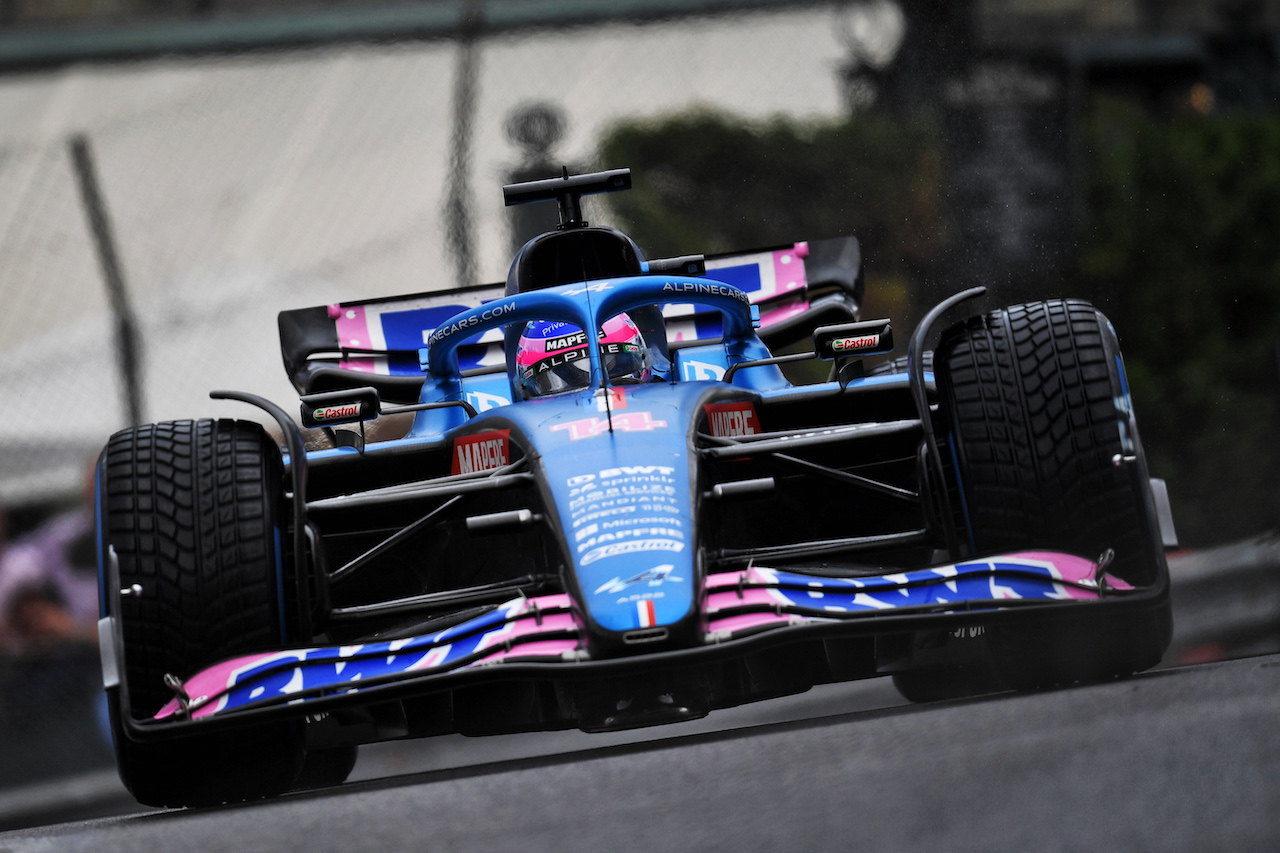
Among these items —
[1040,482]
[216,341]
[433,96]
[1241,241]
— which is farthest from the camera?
[1241,241]

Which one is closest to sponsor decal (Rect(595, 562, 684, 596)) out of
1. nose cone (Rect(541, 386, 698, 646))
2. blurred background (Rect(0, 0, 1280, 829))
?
nose cone (Rect(541, 386, 698, 646))

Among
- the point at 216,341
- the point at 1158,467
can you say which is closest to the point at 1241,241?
the point at 1158,467

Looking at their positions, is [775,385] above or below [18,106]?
below

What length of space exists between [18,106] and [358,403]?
765 cm

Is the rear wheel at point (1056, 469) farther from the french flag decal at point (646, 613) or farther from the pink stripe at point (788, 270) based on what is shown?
the pink stripe at point (788, 270)

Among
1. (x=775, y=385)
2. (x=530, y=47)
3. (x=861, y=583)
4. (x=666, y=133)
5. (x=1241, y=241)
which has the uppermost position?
(x=530, y=47)

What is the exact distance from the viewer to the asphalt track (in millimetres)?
2246

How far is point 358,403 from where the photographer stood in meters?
3.87

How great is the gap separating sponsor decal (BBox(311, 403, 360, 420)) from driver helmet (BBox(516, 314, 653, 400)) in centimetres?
82

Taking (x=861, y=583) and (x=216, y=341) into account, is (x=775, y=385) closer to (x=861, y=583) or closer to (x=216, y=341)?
(x=861, y=583)

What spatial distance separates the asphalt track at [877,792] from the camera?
2.25 metres

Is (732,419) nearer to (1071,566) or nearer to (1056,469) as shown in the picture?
(1056,469)

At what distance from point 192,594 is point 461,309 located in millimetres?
2942

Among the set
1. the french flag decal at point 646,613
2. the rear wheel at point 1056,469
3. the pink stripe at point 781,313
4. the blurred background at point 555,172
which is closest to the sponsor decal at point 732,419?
the rear wheel at point 1056,469
